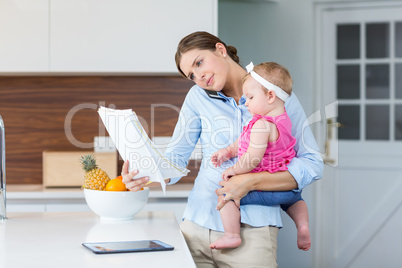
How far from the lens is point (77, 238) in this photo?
143cm

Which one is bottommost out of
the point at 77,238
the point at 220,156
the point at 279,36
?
the point at 77,238

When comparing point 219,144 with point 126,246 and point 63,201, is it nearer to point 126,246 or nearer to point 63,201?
point 126,246

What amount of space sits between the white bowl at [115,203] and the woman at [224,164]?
0.05m

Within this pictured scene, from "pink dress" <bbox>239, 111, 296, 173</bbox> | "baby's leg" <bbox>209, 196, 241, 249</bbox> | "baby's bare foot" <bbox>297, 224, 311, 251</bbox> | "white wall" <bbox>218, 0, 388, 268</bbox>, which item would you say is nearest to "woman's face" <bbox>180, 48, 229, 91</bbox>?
"pink dress" <bbox>239, 111, 296, 173</bbox>

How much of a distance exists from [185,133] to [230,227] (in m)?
0.45

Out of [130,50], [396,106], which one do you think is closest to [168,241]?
[130,50]

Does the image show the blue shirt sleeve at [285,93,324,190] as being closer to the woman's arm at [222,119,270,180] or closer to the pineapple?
the woman's arm at [222,119,270,180]

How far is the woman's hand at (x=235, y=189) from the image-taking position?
5.14 ft

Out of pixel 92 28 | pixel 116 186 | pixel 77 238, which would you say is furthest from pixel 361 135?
pixel 77 238

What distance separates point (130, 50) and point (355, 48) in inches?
70.0

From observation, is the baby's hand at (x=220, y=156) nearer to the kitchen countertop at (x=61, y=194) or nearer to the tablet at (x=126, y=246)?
the tablet at (x=126, y=246)

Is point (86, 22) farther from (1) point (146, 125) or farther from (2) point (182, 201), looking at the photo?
(2) point (182, 201)

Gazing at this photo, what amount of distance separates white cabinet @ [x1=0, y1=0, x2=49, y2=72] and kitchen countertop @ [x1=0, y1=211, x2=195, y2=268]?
1.37m

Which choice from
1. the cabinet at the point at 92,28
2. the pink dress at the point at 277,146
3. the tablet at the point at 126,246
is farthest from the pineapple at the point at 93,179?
the cabinet at the point at 92,28
